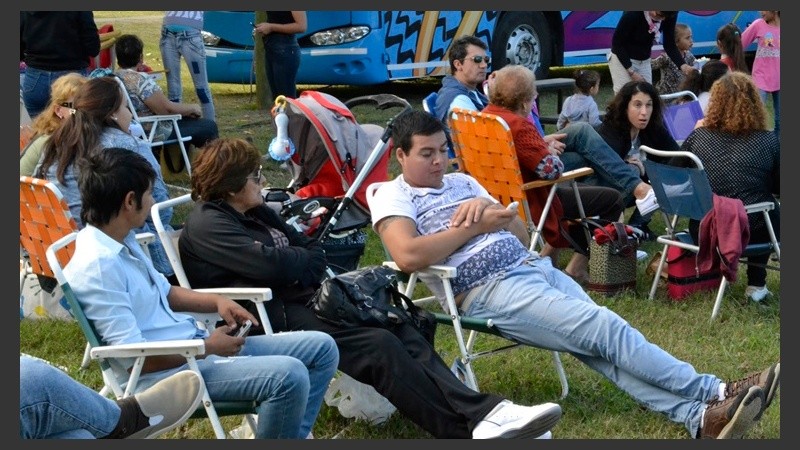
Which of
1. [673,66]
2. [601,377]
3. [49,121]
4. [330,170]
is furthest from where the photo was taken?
[673,66]

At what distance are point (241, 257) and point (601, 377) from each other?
5.79ft

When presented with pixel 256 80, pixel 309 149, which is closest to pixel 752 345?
pixel 309 149

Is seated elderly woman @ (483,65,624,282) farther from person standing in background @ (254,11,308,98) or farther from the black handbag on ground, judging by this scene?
person standing in background @ (254,11,308,98)

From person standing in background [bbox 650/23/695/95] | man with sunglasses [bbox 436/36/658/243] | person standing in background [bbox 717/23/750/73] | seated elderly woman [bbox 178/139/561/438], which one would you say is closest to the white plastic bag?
seated elderly woman [bbox 178/139/561/438]

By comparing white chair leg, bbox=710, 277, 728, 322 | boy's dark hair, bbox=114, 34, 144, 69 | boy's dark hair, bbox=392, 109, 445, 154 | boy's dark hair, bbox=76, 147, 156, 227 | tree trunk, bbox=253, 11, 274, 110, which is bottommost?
tree trunk, bbox=253, 11, 274, 110

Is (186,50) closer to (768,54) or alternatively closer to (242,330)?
(768,54)

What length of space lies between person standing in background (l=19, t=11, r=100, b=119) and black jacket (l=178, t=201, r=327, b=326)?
14.1 feet

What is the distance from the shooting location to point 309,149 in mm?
6508

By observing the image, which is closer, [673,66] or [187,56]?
[187,56]

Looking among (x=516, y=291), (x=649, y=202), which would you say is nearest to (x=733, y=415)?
(x=516, y=291)

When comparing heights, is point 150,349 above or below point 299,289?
above

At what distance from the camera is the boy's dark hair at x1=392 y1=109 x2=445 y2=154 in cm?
492

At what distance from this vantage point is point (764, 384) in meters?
4.41

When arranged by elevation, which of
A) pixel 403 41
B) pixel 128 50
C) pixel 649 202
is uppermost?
pixel 128 50
